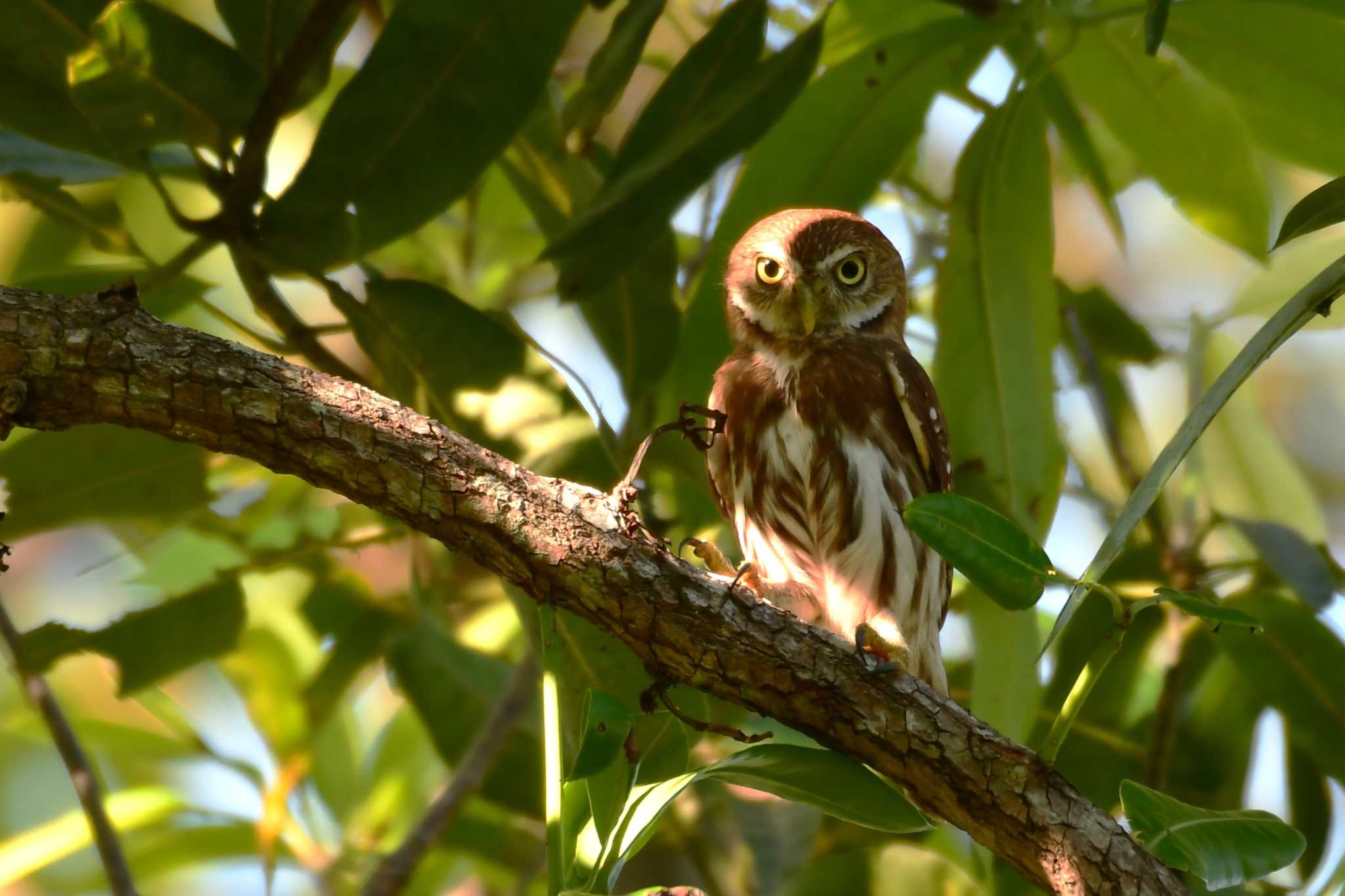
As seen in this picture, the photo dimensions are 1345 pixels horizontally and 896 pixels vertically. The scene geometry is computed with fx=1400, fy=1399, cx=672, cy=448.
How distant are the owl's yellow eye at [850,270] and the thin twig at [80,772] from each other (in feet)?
7.32

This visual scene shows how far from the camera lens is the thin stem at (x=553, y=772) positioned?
1.96 m

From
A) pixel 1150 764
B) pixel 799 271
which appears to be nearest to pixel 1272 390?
pixel 1150 764

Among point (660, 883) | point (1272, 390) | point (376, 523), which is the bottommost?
point (660, 883)

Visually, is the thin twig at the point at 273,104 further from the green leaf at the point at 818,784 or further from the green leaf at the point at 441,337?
the green leaf at the point at 818,784

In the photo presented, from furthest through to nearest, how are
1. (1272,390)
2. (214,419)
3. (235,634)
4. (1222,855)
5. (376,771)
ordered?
1. (1272,390)
2. (376,771)
3. (235,634)
4. (214,419)
5. (1222,855)

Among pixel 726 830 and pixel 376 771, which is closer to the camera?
pixel 726 830

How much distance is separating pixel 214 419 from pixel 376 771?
303 cm

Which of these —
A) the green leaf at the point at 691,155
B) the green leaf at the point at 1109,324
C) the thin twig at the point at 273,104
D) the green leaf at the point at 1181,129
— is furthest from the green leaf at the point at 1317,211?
the thin twig at the point at 273,104

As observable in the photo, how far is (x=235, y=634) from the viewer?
3.67 meters

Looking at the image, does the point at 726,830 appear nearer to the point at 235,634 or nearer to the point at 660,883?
the point at 660,883

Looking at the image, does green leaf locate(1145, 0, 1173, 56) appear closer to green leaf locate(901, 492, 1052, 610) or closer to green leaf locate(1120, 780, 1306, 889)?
green leaf locate(901, 492, 1052, 610)

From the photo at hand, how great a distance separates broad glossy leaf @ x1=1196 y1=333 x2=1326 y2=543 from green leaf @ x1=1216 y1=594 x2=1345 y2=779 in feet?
1.84

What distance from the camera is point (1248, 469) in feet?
14.1

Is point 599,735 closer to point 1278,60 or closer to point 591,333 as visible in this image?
point 591,333
